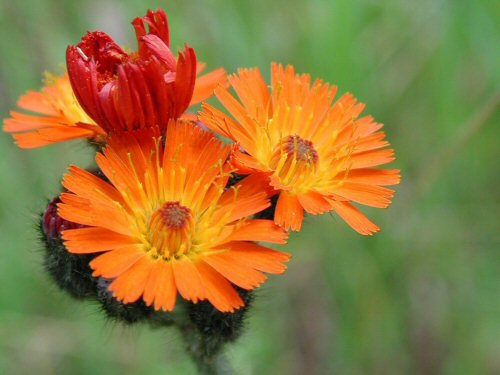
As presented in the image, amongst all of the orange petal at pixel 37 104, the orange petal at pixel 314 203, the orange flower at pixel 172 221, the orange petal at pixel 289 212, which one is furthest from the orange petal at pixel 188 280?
the orange petal at pixel 37 104

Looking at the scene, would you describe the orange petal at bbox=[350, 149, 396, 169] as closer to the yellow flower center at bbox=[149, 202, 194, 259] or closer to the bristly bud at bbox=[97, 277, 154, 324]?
the yellow flower center at bbox=[149, 202, 194, 259]

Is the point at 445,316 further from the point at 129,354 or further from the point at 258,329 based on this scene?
the point at 129,354

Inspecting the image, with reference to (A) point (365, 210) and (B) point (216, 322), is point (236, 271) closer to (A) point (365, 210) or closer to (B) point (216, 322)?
(B) point (216, 322)

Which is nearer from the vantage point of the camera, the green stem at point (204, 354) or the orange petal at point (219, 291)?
the orange petal at point (219, 291)

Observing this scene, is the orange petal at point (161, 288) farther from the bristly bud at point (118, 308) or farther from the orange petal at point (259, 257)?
the bristly bud at point (118, 308)

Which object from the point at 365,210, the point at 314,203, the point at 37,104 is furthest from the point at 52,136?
the point at 365,210

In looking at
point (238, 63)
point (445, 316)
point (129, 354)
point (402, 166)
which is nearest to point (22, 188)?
point (129, 354)

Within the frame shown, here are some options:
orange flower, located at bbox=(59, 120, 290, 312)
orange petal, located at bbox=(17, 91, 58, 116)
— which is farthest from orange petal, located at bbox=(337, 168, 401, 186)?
orange petal, located at bbox=(17, 91, 58, 116)

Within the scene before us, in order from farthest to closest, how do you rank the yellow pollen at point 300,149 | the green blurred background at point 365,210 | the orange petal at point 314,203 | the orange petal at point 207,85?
the green blurred background at point 365,210
the orange petal at point 207,85
the yellow pollen at point 300,149
the orange petal at point 314,203
